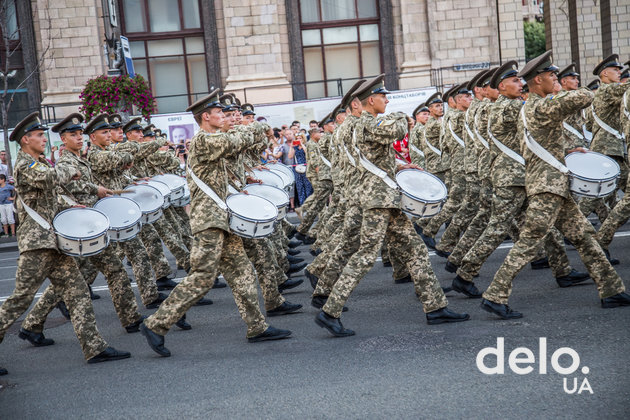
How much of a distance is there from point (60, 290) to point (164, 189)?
3.49 meters

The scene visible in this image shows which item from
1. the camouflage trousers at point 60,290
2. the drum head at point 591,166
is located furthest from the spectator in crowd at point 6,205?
the drum head at point 591,166

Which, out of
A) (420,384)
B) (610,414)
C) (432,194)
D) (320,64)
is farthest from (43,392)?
(320,64)

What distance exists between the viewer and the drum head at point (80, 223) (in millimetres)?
6539

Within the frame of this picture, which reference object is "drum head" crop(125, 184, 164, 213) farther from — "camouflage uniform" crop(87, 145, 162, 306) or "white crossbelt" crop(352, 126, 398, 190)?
"white crossbelt" crop(352, 126, 398, 190)

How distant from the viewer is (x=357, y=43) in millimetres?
27344

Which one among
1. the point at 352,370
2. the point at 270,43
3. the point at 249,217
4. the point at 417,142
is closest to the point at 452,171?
the point at 417,142

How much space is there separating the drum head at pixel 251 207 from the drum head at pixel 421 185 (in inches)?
43.6

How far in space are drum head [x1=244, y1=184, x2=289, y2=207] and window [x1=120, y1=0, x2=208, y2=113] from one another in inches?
724

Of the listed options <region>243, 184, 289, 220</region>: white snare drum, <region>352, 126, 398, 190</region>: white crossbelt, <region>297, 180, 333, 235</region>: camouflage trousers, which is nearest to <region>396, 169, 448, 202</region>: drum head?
<region>352, 126, 398, 190</region>: white crossbelt

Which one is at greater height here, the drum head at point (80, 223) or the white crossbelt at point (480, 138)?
the white crossbelt at point (480, 138)

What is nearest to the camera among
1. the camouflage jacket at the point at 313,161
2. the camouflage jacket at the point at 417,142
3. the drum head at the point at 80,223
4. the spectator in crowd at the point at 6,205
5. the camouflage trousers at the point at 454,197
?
the drum head at the point at 80,223

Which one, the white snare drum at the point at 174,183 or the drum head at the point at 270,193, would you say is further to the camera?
the white snare drum at the point at 174,183

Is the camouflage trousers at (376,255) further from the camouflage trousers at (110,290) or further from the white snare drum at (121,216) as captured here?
the white snare drum at (121,216)

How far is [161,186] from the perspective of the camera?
10.0 m
